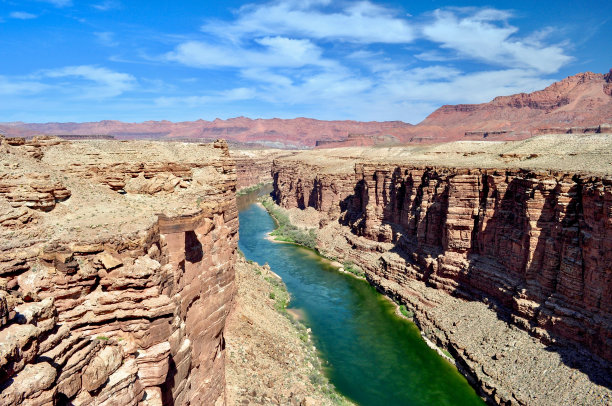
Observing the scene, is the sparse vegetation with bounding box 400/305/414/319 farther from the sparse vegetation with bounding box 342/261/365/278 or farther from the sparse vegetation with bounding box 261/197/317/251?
the sparse vegetation with bounding box 261/197/317/251

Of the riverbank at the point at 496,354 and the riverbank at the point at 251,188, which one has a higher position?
the riverbank at the point at 251,188

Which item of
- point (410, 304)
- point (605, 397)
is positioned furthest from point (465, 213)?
point (605, 397)

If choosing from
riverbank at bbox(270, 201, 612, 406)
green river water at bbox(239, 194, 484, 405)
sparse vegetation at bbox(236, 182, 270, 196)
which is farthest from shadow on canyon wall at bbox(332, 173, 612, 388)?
sparse vegetation at bbox(236, 182, 270, 196)

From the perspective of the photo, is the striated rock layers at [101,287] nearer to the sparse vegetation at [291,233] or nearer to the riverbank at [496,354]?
the riverbank at [496,354]

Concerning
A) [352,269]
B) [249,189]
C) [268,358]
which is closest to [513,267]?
[268,358]

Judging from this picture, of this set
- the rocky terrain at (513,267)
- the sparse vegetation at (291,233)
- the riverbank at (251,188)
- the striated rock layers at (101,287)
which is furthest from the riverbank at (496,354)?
the riverbank at (251,188)

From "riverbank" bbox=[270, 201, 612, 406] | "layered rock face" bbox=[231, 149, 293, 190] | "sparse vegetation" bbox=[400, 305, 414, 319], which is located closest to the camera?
"riverbank" bbox=[270, 201, 612, 406]

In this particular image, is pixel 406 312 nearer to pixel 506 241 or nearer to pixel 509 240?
pixel 506 241
